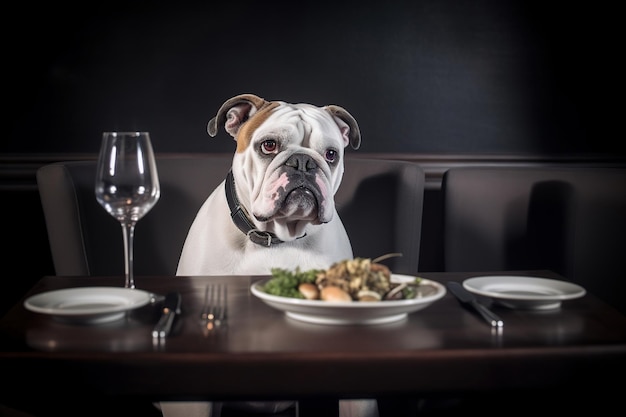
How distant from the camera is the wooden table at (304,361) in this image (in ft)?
3.50

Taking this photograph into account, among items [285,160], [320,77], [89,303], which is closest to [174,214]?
[285,160]

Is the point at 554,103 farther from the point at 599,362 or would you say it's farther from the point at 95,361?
the point at 95,361

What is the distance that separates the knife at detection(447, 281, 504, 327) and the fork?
1.27 feet

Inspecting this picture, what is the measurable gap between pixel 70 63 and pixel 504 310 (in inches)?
77.9

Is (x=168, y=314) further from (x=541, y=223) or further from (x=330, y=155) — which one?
(x=541, y=223)

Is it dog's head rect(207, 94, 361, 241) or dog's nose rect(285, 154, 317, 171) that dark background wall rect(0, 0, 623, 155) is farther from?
dog's nose rect(285, 154, 317, 171)

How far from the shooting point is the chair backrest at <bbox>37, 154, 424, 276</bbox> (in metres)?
2.32

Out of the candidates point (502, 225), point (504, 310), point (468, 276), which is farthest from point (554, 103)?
point (504, 310)

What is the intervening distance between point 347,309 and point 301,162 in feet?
2.96

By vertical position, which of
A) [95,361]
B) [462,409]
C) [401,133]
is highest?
[401,133]

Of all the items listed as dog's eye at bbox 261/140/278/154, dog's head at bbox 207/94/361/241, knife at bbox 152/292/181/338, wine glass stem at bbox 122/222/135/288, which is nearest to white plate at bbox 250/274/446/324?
knife at bbox 152/292/181/338

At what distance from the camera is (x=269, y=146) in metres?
2.11

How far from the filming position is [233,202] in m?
2.11

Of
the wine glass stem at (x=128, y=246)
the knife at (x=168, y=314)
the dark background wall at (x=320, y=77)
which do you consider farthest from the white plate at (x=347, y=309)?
the dark background wall at (x=320, y=77)
